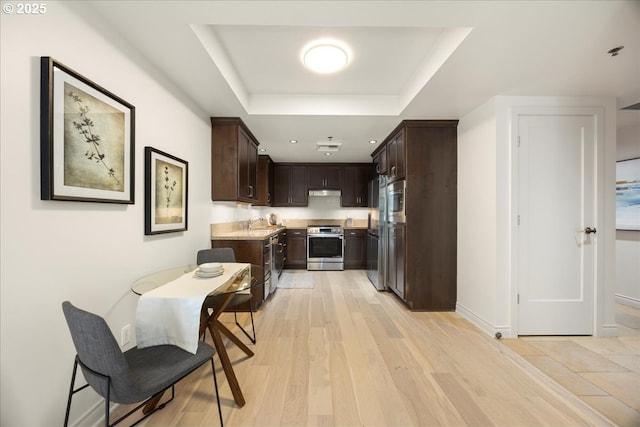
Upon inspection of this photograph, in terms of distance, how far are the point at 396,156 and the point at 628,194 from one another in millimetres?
3133

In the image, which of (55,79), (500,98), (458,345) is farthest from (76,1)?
(458,345)

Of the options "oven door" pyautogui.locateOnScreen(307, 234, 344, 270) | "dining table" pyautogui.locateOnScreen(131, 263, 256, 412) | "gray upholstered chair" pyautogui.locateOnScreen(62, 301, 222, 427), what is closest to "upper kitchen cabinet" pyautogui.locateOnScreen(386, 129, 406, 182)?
"oven door" pyautogui.locateOnScreen(307, 234, 344, 270)

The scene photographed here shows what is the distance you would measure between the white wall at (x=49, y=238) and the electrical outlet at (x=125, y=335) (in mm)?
49

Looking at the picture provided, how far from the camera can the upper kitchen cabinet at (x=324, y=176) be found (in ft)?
18.3

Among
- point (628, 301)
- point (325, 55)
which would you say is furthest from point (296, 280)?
point (628, 301)

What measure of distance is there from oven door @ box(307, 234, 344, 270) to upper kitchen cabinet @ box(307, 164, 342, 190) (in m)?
1.16

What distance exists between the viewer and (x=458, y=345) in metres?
2.26

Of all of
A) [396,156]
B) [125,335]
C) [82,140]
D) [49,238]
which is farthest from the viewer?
[396,156]

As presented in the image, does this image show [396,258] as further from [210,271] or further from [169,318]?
[169,318]

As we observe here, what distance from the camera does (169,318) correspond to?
1.34 metres

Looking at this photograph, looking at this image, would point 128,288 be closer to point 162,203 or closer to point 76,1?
point 162,203

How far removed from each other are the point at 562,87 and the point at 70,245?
12.5 feet

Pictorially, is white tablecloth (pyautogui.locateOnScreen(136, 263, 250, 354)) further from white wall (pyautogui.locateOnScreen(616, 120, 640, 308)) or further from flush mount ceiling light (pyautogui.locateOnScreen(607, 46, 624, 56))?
white wall (pyautogui.locateOnScreen(616, 120, 640, 308))

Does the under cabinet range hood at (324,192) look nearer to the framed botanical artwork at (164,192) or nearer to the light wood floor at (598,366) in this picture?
the framed botanical artwork at (164,192)
